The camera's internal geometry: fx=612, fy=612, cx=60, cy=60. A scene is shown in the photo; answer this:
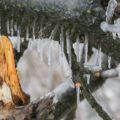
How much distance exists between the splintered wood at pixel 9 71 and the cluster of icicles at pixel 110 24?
0.93m

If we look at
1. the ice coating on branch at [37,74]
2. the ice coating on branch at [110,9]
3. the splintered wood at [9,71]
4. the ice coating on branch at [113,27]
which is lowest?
the ice coating on branch at [37,74]

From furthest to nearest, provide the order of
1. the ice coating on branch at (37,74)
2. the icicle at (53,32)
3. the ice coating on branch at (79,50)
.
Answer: the ice coating on branch at (37,74)
the ice coating on branch at (79,50)
the icicle at (53,32)

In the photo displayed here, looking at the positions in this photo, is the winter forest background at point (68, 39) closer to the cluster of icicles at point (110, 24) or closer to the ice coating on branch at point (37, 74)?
the cluster of icicles at point (110, 24)

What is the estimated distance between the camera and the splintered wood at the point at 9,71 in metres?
3.32

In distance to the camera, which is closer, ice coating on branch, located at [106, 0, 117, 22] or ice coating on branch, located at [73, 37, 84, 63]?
ice coating on branch, located at [106, 0, 117, 22]

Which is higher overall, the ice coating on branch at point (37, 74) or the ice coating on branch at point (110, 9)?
the ice coating on branch at point (110, 9)

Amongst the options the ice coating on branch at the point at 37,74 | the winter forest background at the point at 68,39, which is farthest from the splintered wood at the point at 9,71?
the ice coating on branch at the point at 37,74

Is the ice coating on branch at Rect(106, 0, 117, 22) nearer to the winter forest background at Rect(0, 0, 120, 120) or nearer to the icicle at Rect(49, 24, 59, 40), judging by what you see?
the winter forest background at Rect(0, 0, 120, 120)

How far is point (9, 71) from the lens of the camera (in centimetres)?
336

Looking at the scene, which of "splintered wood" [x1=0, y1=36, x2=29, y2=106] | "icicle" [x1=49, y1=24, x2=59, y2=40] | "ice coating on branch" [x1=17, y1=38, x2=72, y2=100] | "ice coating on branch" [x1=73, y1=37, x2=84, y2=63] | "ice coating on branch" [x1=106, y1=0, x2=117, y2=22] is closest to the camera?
"ice coating on branch" [x1=106, y1=0, x2=117, y2=22]

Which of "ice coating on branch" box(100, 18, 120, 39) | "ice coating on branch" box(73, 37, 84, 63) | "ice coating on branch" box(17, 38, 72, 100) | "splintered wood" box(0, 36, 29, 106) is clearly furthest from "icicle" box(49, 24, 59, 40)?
"ice coating on branch" box(17, 38, 72, 100)

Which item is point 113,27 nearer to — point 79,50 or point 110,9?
point 110,9

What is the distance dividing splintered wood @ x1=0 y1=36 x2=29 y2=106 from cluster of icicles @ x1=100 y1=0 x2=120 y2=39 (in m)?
0.93

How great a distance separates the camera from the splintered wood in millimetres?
3316
